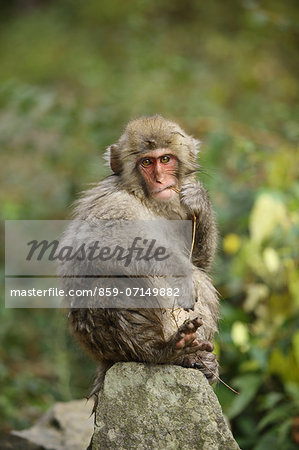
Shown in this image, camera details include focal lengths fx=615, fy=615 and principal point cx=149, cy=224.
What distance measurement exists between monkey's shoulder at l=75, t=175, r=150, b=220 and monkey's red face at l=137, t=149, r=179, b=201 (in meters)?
0.14


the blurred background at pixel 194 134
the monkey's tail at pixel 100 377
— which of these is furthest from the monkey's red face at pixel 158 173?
the monkey's tail at pixel 100 377

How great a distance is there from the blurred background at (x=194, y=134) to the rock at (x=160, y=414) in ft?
4.36

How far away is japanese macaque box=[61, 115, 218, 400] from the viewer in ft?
12.7

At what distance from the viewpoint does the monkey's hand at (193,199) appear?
425cm

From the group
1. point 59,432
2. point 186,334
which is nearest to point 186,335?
point 186,334

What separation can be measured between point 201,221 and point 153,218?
1.13 ft

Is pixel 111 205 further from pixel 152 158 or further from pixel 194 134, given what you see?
pixel 194 134

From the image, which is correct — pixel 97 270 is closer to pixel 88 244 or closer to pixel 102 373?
pixel 88 244

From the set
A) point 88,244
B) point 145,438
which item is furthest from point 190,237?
point 145,438

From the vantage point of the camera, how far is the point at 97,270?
156 inches

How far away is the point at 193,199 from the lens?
4.25m

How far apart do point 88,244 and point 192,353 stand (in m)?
0.97

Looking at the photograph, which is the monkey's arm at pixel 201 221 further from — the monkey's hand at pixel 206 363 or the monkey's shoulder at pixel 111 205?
the monkey's hand at pixel 206 363

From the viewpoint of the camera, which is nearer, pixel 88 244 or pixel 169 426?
pixel 169 426
